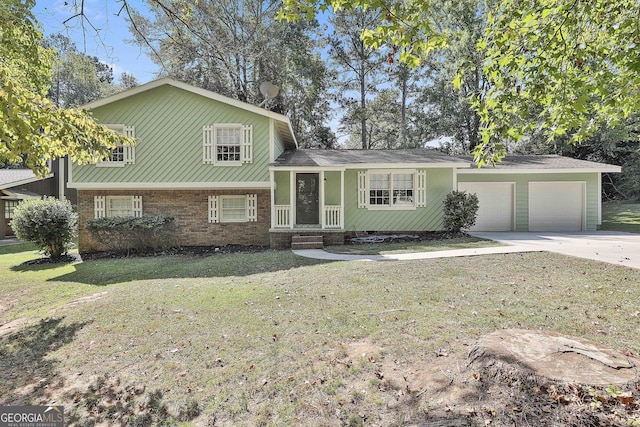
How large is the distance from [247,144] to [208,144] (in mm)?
1427

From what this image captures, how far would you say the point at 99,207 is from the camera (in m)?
12.3

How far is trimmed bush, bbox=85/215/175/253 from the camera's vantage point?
10992mm

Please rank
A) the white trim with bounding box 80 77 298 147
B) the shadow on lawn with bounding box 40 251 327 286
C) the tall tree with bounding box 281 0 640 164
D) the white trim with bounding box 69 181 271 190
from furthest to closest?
the white trim with bounding box 69 181 271 190, the white trim with bounding box 80 77 298 147, the shadow on lawn with bounding box 40 251 327 286, the tall tree with bounding box 281 0 640 164

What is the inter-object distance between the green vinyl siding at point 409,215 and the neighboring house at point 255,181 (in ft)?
0.13

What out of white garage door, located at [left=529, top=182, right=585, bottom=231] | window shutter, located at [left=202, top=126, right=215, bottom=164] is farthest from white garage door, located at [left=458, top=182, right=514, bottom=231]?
window shutter, located at [left=202, top=126, right=215, bottom=164]

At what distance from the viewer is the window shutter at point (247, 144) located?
11906 mm

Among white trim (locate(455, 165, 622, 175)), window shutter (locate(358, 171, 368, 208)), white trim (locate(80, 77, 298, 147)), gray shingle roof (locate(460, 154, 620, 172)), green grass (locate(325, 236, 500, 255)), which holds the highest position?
white trim (locate(80, 77, 298, 147))

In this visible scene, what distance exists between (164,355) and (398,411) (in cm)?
277

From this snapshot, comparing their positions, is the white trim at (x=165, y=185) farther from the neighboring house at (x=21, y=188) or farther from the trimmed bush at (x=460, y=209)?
the trimmed bush at (x=460, y=209)

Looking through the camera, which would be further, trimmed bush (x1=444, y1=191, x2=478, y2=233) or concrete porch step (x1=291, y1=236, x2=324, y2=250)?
trimmed bush (x1=444, y1=191, x2=478, y2=233)

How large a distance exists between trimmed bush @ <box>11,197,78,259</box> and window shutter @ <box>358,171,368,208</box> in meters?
10.2

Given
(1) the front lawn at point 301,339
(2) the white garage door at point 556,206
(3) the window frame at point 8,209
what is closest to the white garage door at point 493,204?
(2) the white garage door at point 556,206

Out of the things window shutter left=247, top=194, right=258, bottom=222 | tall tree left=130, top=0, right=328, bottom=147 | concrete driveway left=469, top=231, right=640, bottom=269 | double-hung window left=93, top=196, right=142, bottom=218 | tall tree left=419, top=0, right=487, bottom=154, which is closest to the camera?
concrete driveway left=469, top=231, right=640, bottom=269

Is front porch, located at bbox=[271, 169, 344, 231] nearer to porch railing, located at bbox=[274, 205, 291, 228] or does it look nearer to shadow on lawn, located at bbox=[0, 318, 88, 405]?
porch railing, located at bbox=[274, 205, 291, 228]
